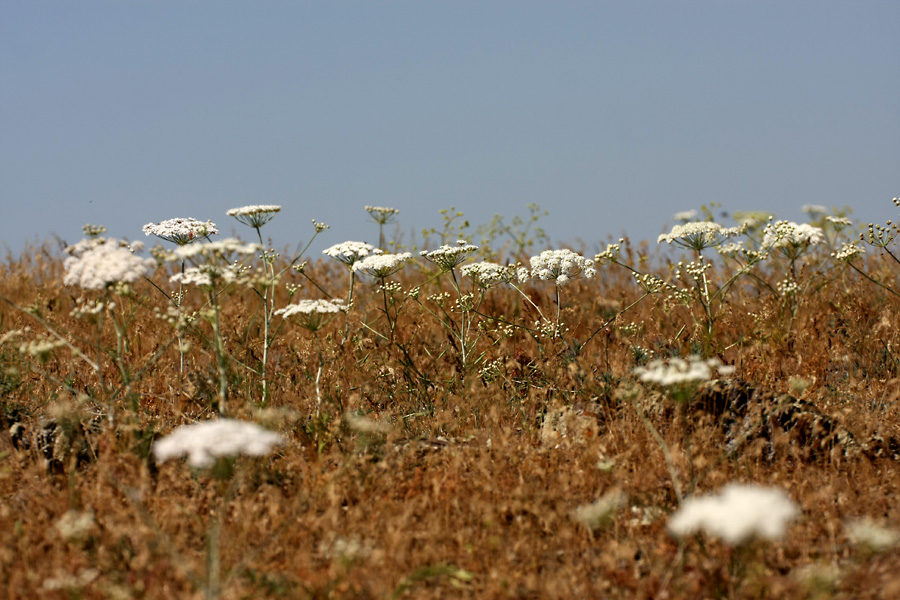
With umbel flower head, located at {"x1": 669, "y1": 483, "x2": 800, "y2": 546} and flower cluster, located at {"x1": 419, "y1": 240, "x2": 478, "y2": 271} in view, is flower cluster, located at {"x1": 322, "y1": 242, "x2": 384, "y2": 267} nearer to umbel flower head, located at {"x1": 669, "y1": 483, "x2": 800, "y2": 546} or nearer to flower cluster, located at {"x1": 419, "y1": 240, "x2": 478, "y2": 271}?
flower cluster, located at {"x1": 419, "y1": 240, "x2": 478, "y2": 271}

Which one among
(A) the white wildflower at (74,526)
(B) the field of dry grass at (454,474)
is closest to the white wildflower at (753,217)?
(B) the field of dry grass at (454,474)

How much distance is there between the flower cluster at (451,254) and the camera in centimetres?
666

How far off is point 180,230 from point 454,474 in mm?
3120

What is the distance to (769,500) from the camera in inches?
115

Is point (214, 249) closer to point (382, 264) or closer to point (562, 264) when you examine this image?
point (382, 264)

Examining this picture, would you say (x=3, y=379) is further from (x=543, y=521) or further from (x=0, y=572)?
(x=543, y=521)

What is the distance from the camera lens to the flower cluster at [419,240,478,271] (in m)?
6.66

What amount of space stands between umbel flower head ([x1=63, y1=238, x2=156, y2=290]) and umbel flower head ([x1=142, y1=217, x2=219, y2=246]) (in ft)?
5.04

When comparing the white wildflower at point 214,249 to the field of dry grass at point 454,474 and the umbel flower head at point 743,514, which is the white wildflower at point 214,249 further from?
the umbel flower head at point 743,514

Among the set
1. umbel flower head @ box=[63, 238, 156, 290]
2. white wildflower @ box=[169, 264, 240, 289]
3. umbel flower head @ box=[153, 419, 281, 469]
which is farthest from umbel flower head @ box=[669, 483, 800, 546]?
umbel flower head @ box=[63, 238, 156, 290]

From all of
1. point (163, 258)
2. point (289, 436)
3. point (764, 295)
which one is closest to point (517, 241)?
point (764, 295)

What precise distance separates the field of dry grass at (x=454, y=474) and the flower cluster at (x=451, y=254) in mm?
870

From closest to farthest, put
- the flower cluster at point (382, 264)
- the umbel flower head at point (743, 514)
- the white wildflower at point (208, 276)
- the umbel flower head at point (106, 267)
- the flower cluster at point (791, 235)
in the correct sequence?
the umbel flower head at point (743, 514)
the umbel flower head at point (106, 267)
the white wildflower at point (208, 276)
the flower cluster at point (382, 264)
the flower cluster at point (791, 235)

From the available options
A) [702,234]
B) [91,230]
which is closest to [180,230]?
[91,230]
